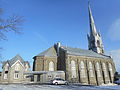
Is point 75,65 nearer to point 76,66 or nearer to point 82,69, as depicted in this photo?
point 76,66

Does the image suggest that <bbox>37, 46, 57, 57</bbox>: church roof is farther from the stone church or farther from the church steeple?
the church steeple

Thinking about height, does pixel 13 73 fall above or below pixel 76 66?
below

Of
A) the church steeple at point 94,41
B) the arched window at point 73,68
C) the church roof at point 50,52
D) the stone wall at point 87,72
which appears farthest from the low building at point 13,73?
the church steeple at point 94,41

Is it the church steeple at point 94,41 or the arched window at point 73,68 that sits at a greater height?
the church steeple at point 94,41

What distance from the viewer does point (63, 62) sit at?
4266 centimetres

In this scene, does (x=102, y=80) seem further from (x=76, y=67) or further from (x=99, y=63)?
(x=76, y=67)

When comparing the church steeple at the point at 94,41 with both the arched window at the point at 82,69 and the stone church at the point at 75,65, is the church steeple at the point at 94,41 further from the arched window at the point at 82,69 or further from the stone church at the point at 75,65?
the arched window at the point at 82,69

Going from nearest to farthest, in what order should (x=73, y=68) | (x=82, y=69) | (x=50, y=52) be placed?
(x=73, y=68), (x=82, y=69), (x=50, y=52)

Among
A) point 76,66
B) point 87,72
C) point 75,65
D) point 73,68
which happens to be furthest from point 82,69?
point 73,68

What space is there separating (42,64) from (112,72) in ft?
103

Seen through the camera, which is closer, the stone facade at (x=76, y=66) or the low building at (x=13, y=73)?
the low building at (x=13, y=73)

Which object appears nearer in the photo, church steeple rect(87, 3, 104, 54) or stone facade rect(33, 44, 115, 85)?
stone facade rect(33, 44, 115, 85)

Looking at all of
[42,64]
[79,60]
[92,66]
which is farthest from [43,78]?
[92,66]

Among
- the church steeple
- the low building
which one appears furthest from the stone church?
the church steeple
